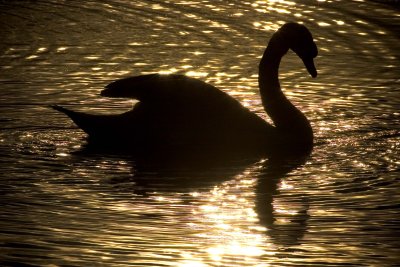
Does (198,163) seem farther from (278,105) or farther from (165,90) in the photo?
(278,105)

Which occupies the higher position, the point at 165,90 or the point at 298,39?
the point at 298,39

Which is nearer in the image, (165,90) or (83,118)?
(165,90)

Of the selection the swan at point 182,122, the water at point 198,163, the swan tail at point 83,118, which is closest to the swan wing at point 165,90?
the swan at point 182,122

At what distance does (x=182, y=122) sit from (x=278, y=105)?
1.06 metres

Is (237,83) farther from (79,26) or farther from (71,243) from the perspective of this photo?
(71,243)

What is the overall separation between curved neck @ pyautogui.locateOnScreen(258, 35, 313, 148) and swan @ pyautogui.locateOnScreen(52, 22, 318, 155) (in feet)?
0.04

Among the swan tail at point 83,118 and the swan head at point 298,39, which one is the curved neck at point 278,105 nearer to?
the swan head at point 298,39

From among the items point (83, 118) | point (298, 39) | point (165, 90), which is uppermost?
point (298, 39)


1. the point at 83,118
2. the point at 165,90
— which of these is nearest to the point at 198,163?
the point at 165,90

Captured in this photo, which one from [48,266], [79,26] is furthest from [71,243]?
[79,26]

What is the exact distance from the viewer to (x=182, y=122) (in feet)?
40.6

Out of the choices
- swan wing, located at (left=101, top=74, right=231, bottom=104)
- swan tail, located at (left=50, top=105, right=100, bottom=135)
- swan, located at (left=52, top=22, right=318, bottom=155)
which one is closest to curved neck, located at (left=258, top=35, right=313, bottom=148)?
swan, located at (left=52, top=22, right=318, bottom=155)

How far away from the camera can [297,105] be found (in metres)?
13.7

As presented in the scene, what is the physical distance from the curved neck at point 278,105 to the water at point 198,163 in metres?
0.23
